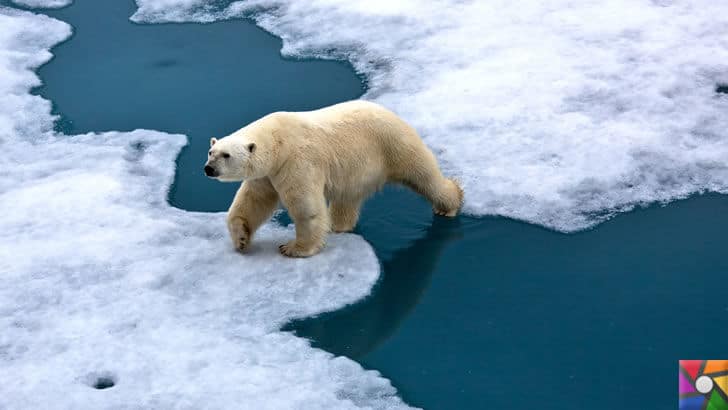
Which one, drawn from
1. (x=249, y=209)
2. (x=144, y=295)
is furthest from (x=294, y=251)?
(x=144, y=295)

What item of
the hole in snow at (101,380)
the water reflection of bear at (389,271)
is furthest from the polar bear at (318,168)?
the hole in snow at (101,380)

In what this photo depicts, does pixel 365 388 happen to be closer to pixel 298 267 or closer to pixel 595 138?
pixel 298 267

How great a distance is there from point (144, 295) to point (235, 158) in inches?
36.9

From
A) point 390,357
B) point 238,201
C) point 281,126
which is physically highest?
point 281,126

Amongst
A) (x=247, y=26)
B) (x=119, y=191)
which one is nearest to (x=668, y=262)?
(x=119, y=191)

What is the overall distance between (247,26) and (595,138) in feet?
12.5

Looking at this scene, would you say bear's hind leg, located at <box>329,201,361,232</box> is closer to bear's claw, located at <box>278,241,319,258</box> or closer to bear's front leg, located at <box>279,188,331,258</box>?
bear's front leg, located at <box>279,188,331,258</box>

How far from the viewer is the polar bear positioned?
5215 millimetres

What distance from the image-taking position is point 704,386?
3.38m

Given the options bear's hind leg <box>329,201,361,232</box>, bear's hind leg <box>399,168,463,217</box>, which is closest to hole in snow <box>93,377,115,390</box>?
bear's hind leg <box>329,201,361,232</box>

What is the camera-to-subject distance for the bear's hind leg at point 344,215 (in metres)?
5.86

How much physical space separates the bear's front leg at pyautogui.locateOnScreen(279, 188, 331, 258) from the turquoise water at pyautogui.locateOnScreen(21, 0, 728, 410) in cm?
42

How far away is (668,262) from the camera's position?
18.2 feet

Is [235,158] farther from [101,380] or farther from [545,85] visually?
[545,85]
